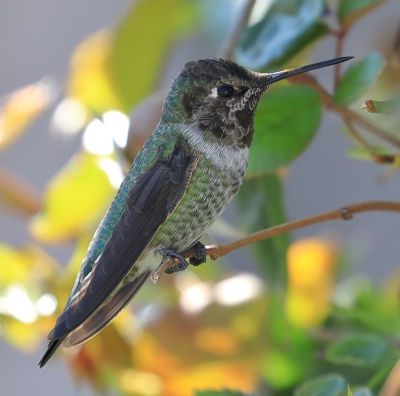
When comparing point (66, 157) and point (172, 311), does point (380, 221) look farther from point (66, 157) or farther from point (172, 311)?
point (172, 311)

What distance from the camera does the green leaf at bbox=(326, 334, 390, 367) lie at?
0.66m

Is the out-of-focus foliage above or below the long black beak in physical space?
below

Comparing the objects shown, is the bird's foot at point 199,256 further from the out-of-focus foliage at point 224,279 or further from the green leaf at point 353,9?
the green leaf at point 353,9

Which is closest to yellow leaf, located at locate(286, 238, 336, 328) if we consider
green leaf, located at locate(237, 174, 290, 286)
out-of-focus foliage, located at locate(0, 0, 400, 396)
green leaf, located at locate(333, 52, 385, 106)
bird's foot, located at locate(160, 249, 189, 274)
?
out-of-focus foliage, located at locate(0, 0, 400, 396)

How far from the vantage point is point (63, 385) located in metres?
2.75

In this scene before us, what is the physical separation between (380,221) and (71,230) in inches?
73.1

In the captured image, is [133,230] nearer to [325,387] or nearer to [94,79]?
[325,387]

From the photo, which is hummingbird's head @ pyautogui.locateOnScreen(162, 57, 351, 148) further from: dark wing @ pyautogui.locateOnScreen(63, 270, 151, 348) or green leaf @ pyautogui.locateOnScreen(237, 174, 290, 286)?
dark wing @ pyautogui.locateOnScreen(63, 270, 151, 348)

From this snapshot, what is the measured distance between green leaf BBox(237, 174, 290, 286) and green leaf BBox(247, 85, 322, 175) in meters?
0.10

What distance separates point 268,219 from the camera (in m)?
0.81

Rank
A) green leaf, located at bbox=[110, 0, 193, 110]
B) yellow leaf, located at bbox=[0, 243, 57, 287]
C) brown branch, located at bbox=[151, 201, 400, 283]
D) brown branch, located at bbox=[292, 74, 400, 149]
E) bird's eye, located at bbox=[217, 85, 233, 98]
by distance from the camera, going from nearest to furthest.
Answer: brown branch, located at bbox=[151, 201, 400, 283] → brown branch, located at bbox=[292, 74, 400, 149] → bird's eye, located at bbox=[217, 85, 233, 98] → yellow leaf, located at bbox=[0, 243, 57, 287] → green leaf, located at bbox=[110, 0, 193, 110]

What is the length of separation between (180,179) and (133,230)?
90 mm

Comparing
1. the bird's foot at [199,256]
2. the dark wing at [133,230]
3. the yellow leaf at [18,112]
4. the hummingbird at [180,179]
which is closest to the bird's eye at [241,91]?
the hummingbird at [180,179]

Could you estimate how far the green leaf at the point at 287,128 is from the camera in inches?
27.8
